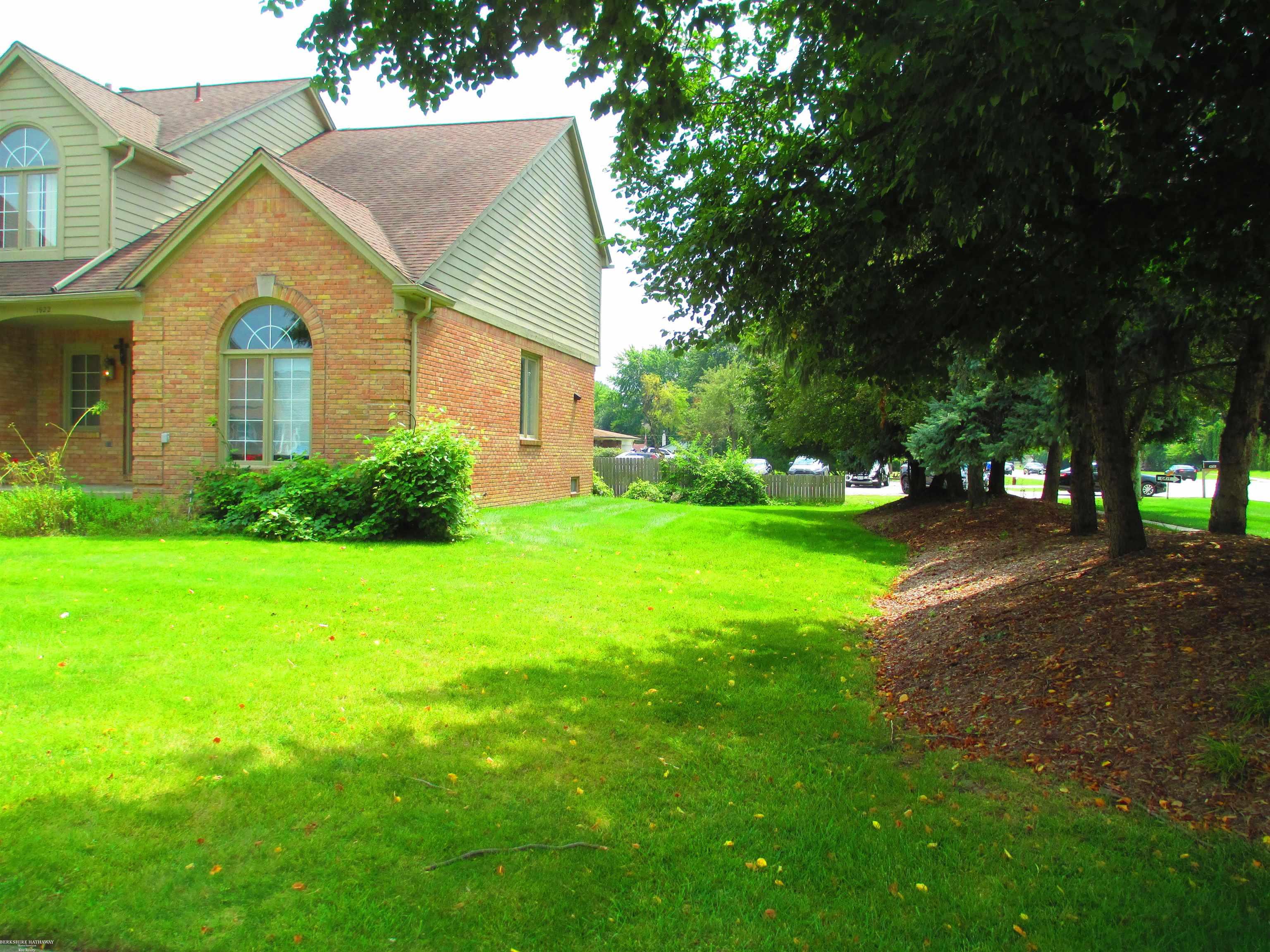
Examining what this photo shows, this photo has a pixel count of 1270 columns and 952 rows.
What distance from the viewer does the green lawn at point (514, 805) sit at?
3002mm

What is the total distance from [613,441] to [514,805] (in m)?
66.9

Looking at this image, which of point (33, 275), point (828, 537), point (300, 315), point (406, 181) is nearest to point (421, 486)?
point (300, 315)

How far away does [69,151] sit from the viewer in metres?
15.1

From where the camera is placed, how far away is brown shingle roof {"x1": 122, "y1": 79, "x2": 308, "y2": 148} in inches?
664

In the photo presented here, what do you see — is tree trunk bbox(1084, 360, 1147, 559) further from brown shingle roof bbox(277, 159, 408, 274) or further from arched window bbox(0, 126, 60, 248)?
arched window bbox(0, 126, 60, 248)

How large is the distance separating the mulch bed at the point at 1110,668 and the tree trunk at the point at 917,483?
1367 cm

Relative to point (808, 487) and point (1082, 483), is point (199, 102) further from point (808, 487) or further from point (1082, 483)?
point (808, 487)

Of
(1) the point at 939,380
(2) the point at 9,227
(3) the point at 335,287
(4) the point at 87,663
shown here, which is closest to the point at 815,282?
(1) the point at 939,380

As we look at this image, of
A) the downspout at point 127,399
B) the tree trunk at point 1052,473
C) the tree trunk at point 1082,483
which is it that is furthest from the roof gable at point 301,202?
the tree trunk at point 1052,473

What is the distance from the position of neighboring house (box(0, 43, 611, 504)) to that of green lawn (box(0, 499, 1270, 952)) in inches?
246

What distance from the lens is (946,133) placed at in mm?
5160

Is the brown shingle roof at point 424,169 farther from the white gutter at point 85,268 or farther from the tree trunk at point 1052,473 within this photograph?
the tree trunk at point 1052,473

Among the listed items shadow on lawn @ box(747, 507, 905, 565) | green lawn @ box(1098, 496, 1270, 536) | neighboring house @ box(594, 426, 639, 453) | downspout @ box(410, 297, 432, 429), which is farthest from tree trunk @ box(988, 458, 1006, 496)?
neighboring house @ box(594, 426, 639, 453)

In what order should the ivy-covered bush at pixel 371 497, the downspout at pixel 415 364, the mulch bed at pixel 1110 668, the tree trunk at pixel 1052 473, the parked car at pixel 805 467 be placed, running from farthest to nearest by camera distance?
1. the parked car at pixel 805 467
2. the tree trunk at pixel 1052 473
3. the downspout at pixel 415 364
4. the ivy-covered bush at pixel 371 497
5. the mulch bed at pixel 1110 668
